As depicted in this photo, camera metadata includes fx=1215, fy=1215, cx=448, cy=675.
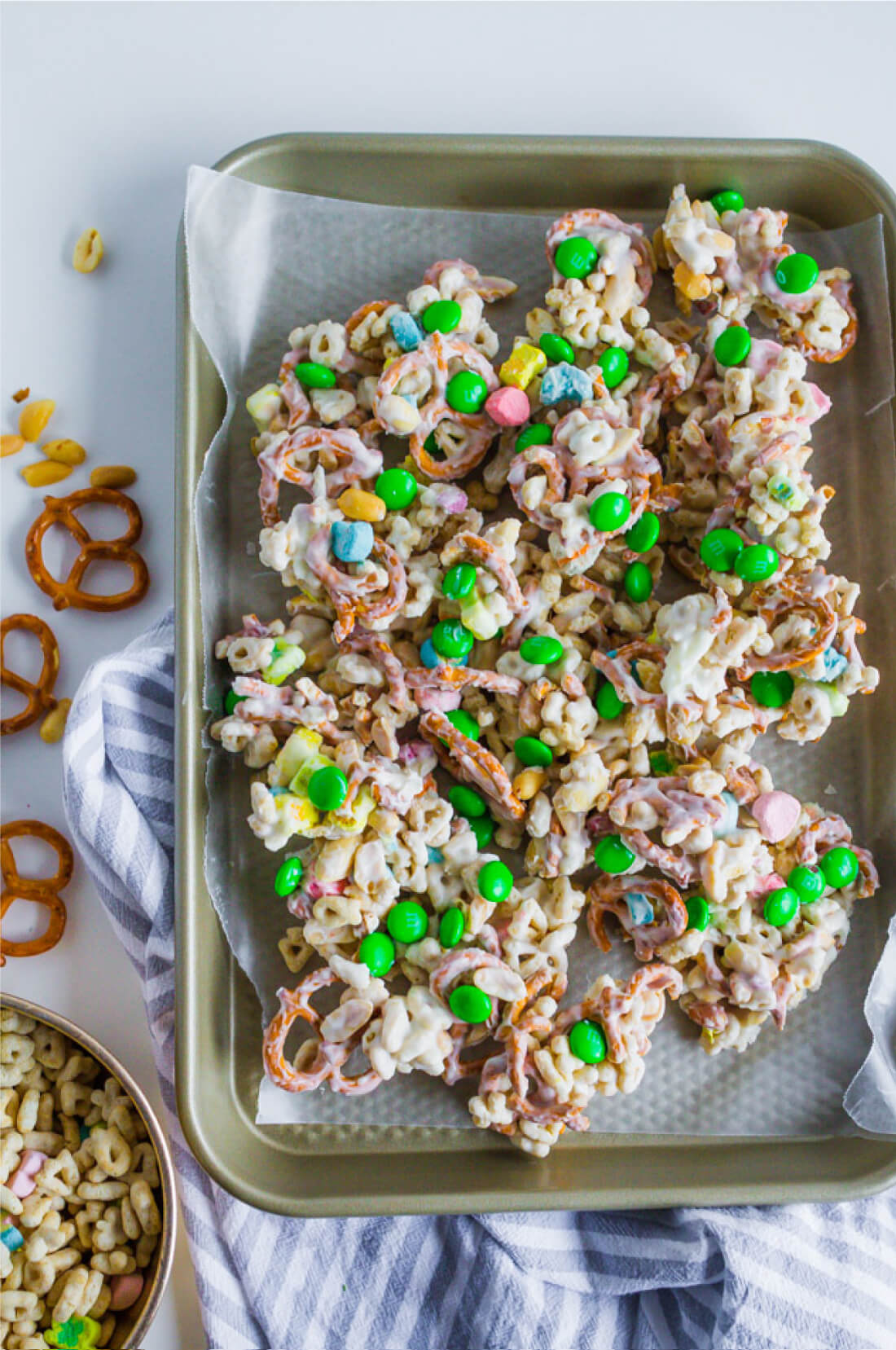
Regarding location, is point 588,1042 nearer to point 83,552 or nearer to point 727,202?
point 83,552

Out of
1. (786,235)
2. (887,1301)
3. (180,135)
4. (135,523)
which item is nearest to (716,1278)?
(887,1301)

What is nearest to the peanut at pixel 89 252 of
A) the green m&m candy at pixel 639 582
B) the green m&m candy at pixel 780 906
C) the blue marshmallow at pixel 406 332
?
Answer: the blue marshmallow at pixel 406 332

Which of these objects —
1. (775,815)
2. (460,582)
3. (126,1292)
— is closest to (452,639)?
(460,582)

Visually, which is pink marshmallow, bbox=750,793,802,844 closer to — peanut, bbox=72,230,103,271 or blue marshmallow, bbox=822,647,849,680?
blue marshmallow, bbox=822,647,849,680

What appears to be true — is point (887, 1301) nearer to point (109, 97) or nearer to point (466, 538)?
point (466, 538)

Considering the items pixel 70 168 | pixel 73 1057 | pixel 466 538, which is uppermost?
pixel 70 168

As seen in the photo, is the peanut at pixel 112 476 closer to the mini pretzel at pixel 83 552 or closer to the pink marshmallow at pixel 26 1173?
the mini pretzel at pixel 83 552
